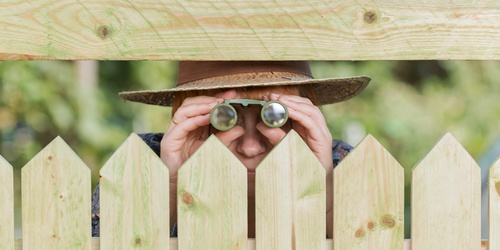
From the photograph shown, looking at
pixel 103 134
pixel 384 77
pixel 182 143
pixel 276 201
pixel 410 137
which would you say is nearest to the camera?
pixel 276 201

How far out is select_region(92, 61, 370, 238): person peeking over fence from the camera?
111 inches

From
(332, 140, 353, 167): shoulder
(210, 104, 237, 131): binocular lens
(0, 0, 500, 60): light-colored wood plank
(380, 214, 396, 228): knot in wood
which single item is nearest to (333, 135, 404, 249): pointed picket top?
(380, 214, 396, 228): knot in wood

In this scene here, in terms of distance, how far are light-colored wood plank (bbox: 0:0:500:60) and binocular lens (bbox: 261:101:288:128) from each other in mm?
242

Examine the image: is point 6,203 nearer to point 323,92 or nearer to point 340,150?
point 323,92

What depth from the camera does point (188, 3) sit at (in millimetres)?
2502

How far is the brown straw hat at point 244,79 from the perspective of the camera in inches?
116

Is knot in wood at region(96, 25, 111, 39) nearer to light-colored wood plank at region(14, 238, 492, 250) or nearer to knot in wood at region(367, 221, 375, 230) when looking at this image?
light-colored wood plank at region(14, 238, 492, 250)

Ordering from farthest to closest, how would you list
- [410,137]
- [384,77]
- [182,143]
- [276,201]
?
1. [384,77]
2. [410,137]
3. [182,143]
4. [276,201]

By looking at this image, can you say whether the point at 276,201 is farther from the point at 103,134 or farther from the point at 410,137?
the point at 410,137

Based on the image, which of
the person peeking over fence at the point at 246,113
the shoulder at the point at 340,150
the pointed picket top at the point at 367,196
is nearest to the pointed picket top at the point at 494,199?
the pointed picket top at the point at 367,196

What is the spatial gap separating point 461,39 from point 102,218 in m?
1.08

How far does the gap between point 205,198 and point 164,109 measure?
5.57 metres

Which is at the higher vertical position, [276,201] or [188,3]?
[188,3]

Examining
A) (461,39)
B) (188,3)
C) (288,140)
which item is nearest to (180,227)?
(288,140)
